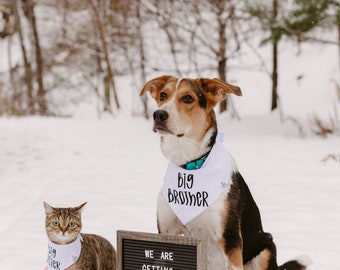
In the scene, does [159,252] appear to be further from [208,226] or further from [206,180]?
[206,180]

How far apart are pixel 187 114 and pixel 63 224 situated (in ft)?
3.43

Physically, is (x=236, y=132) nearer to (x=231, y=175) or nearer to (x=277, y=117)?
(x=277, y=117)

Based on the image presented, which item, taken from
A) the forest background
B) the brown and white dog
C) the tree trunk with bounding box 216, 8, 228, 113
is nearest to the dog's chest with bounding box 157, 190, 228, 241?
the brown and white dog

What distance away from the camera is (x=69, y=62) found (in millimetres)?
27891

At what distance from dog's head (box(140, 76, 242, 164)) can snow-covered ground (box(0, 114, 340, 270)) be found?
169 centimetres

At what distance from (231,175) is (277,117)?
11577mm

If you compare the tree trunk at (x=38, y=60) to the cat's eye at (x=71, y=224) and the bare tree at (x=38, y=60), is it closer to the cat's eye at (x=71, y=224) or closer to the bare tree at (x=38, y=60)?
the bare tree at (x=38, y=60)

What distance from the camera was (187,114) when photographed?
3258mm

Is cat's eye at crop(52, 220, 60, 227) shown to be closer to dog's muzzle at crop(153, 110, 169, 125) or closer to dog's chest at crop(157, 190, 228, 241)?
dog's chest at crop(157, 190, 228, 241)

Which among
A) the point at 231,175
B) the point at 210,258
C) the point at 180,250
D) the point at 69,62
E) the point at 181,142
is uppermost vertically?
the point at 181,142

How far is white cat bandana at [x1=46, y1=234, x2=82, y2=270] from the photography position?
3371mm

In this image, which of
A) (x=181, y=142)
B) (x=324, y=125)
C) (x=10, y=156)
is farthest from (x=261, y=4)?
(x=181, y=142)

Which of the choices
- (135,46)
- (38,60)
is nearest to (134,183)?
(135,46)

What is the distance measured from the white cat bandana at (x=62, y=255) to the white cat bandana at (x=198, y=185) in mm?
687
